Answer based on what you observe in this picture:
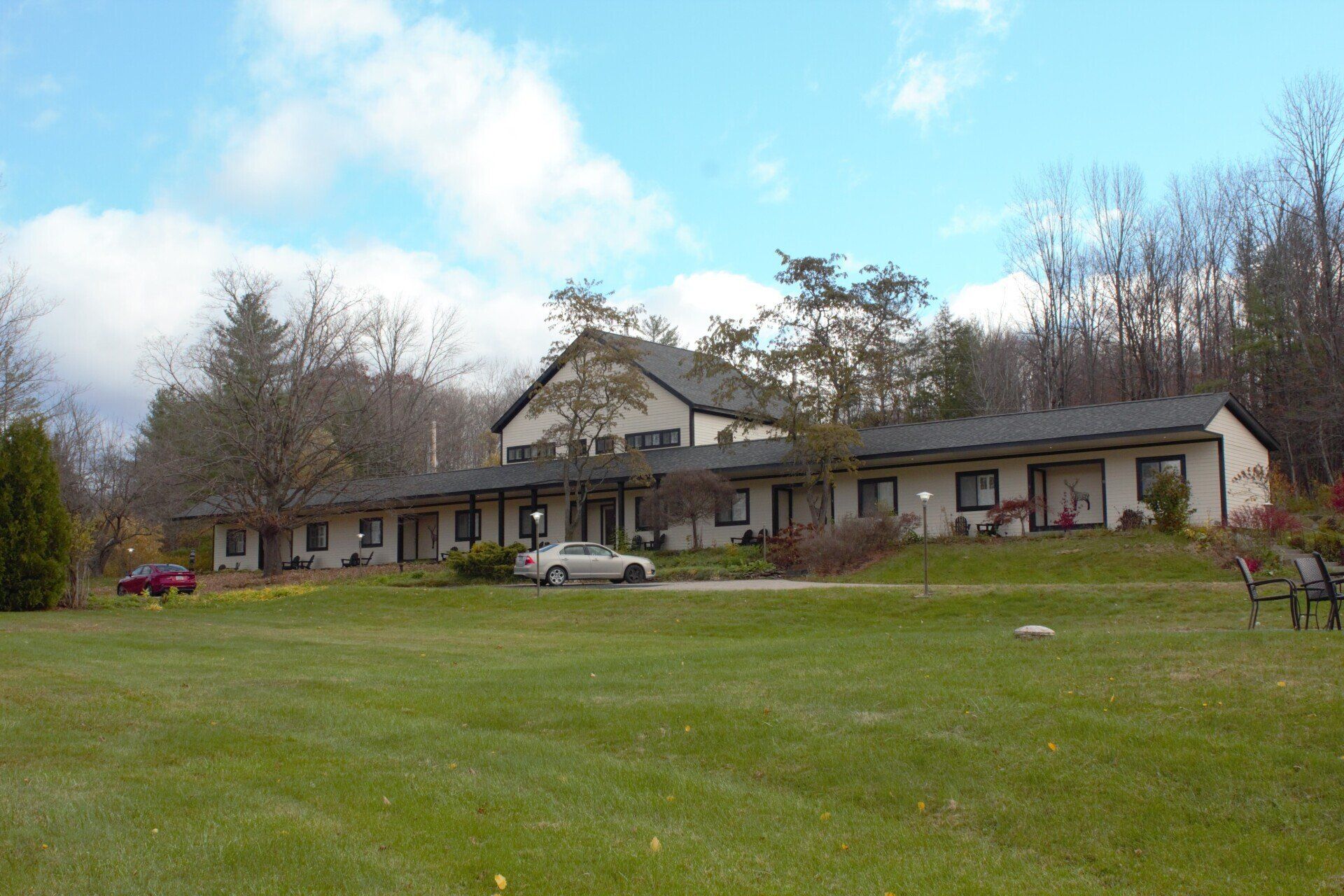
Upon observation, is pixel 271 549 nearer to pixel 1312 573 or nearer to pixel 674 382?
pixel 674 382

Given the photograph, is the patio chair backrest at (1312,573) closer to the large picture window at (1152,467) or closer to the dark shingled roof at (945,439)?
the dark shingled roof at (945,439)

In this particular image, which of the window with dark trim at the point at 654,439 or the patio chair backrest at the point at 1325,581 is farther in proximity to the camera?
the window with dark trim at the point at 654,439

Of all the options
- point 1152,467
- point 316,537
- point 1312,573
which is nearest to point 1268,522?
point 1152,467

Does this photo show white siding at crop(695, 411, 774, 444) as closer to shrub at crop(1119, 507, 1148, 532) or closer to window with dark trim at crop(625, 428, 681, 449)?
window with dark trim at crop(625, 428, 681, 449)

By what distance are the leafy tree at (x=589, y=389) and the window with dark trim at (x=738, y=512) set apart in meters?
3.28

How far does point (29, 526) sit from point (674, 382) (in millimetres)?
23282

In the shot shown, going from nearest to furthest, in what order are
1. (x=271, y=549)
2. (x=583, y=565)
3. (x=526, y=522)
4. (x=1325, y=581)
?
1. (x=1325, y=581)
2. (x=583, y=565)
3. (x=271, y=549)
4. (x=526, y=522)

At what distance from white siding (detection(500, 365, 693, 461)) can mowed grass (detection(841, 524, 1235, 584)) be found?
1310 cm

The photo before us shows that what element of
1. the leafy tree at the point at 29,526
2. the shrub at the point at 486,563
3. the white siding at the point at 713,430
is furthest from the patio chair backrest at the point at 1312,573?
the white siding at the point at 713,430

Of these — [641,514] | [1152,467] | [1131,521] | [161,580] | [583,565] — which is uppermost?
[1152,467]

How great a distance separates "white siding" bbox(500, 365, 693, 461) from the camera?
40.2 metres

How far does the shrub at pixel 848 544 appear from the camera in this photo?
2816cm

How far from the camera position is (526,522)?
41781mm

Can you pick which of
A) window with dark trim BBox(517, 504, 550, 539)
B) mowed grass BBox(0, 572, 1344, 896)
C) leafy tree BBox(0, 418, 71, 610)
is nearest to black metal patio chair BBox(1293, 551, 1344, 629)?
mowed grass BBox(0, 572, 1344, 896)
